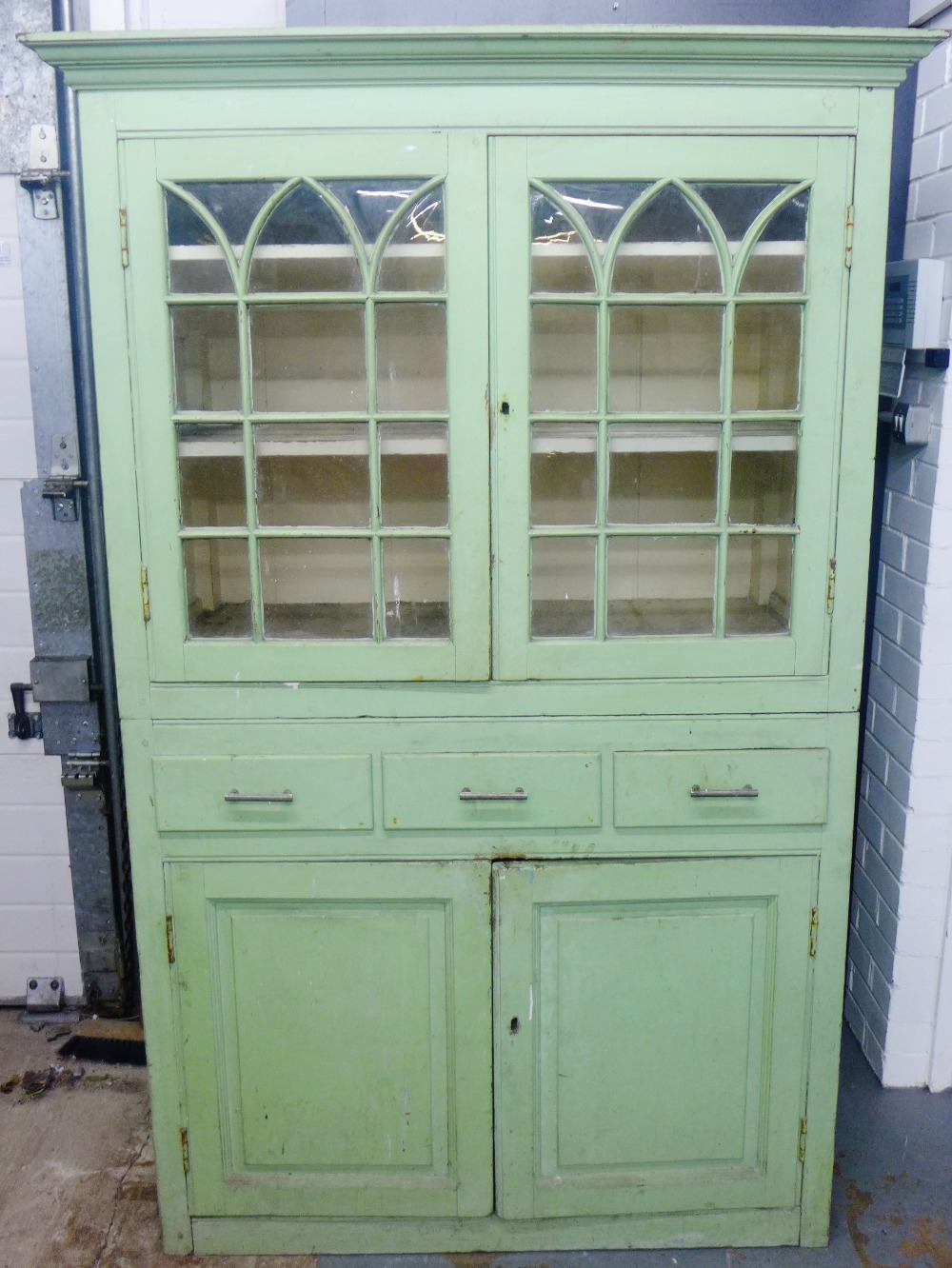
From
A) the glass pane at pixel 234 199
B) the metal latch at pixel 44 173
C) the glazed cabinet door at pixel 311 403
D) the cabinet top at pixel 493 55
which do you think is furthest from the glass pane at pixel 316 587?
the metal latch at pixel 44 173

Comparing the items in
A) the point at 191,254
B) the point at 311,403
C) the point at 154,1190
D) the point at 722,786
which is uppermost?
the point at 191,254

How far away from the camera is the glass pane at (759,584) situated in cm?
193

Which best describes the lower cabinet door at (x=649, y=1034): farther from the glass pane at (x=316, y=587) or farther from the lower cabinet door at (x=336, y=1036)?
the glass pane at (x=316, y=587)

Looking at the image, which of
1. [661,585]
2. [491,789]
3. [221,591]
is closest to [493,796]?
[491,789]

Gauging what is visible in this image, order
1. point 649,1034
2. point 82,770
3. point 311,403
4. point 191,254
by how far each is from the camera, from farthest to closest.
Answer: point 82,770 < point 649,1034 < point 311,403 < point 191,254

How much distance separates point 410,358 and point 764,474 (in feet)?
2.18

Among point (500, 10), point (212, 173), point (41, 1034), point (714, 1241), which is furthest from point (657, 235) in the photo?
point (41, 1034)

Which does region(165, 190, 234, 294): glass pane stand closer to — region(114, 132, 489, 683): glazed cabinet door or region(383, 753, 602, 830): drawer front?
region(114, 132, 489, 683): glazed cabinet door

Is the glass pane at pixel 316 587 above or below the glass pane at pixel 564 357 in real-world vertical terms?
below

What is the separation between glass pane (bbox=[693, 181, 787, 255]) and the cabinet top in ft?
0.53

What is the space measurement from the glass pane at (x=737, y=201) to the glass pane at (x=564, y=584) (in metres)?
0.59

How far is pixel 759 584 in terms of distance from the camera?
6.50 feet

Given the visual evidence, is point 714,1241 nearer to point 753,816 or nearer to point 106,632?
point 753,816

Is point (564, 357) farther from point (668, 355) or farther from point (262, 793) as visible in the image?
point (262, 793)
